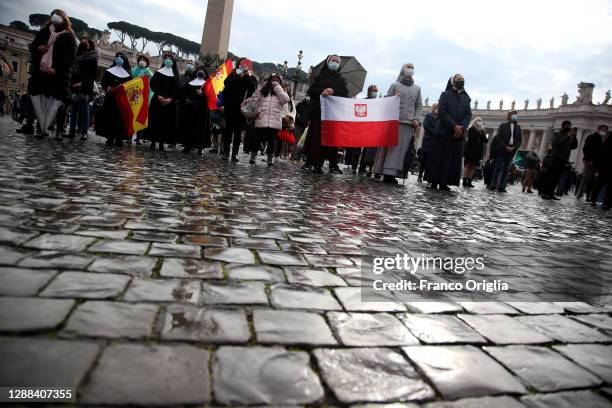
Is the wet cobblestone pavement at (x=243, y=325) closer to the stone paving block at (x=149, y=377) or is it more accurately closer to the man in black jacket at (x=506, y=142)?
the stone paving block at (x=149, y=377)

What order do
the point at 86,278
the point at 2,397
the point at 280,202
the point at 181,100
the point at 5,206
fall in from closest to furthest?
1. the point at 2,397
2. the point at 86,278
3. the point at 5,206
4. the point at 280,202
5. the point at 181,100

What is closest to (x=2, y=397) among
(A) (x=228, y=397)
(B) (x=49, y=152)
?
(A) (x=228, y=397)

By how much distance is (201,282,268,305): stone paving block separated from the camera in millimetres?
1670

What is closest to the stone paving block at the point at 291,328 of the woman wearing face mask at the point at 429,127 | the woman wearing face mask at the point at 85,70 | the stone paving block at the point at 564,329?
the stone paving block at the point at 564,329

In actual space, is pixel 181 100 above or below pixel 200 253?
above

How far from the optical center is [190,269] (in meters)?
1.98

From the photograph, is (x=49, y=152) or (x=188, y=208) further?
(x=49, y=152)

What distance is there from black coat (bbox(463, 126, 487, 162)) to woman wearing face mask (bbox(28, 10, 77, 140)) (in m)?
10.8

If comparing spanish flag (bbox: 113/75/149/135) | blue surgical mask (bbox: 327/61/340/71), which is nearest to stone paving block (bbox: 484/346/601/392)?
blue surgical mask (bbox: 327/61/340/71)

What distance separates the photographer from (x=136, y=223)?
2.68 metres

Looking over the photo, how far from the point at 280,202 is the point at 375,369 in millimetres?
3266

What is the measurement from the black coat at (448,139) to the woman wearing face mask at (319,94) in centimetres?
240

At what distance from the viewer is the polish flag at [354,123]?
9.55 m

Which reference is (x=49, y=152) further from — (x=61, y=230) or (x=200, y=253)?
(x=200, y=253)
